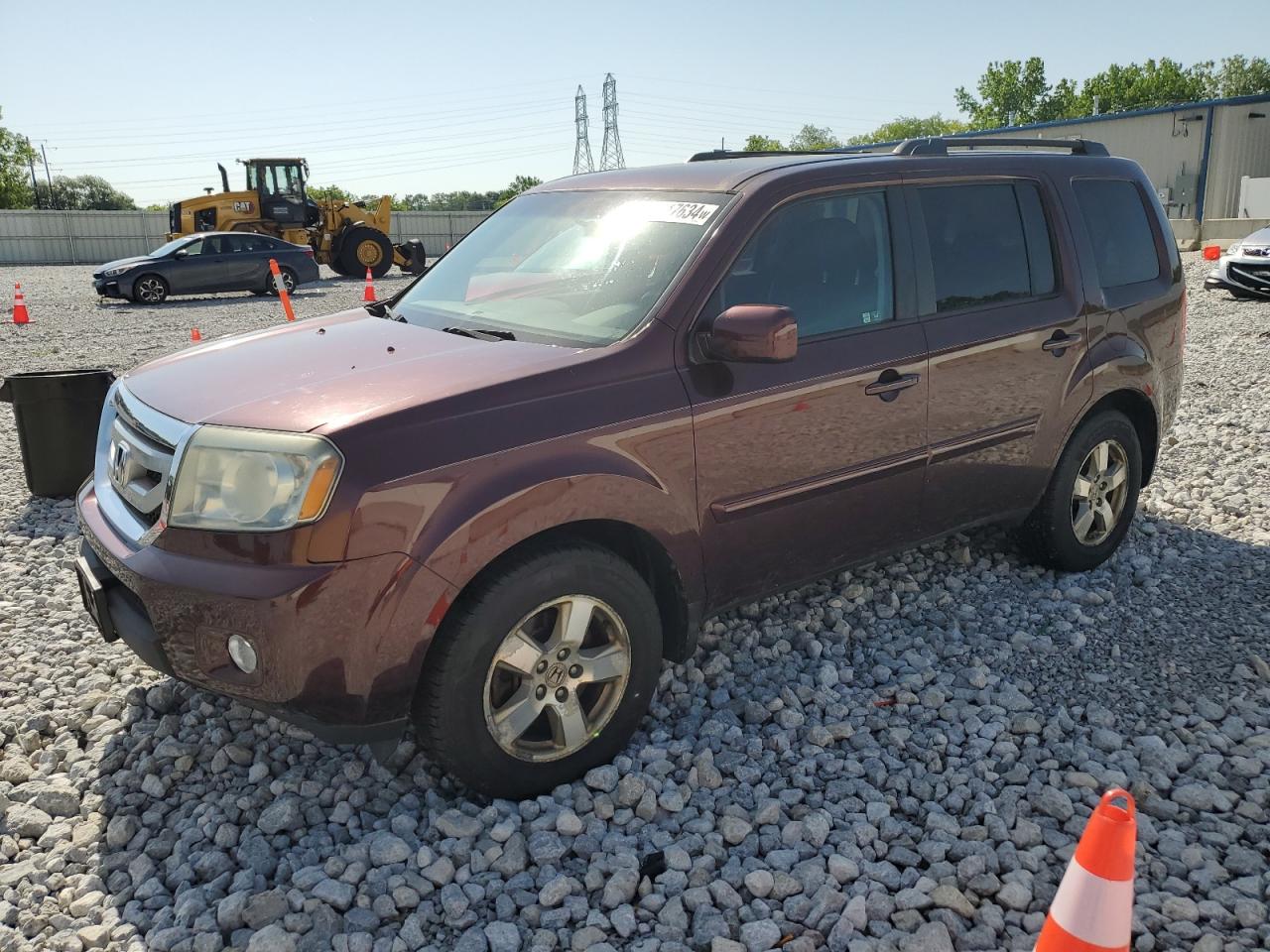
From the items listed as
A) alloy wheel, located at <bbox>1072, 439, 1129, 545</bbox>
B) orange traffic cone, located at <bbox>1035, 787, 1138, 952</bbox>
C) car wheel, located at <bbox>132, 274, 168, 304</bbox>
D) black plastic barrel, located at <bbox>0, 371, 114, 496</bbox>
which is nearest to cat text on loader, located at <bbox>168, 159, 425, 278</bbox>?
car wheel, located at <bbox>132, 274, 168, 304</bbox>

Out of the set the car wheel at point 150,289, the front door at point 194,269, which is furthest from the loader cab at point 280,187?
the car wheel at point 150,289

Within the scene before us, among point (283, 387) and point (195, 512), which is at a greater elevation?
point (283, 387)

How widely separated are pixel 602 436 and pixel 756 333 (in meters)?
0.57

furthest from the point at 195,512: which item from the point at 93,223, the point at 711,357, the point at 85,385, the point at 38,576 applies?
the point at 93,223

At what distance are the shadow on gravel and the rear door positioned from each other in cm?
65

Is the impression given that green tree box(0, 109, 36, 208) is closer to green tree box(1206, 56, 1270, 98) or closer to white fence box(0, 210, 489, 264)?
white fence box(0, 210, 489, 264)

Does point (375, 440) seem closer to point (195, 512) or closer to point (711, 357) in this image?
point (195, 512)

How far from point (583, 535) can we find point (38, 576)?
3410 millimetres

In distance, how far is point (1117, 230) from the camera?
16.4 feet

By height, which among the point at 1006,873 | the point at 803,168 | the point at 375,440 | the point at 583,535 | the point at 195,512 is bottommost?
the point at 1006,873

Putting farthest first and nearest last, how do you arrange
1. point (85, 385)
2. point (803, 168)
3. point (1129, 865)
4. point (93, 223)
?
point (93, 223) < point (85, 385) < point (803, 168) < point (1129, 865)

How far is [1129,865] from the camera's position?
2.03 meters

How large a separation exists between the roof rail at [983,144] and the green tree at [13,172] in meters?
76.5

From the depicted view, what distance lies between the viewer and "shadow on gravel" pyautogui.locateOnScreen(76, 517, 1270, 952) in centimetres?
287
